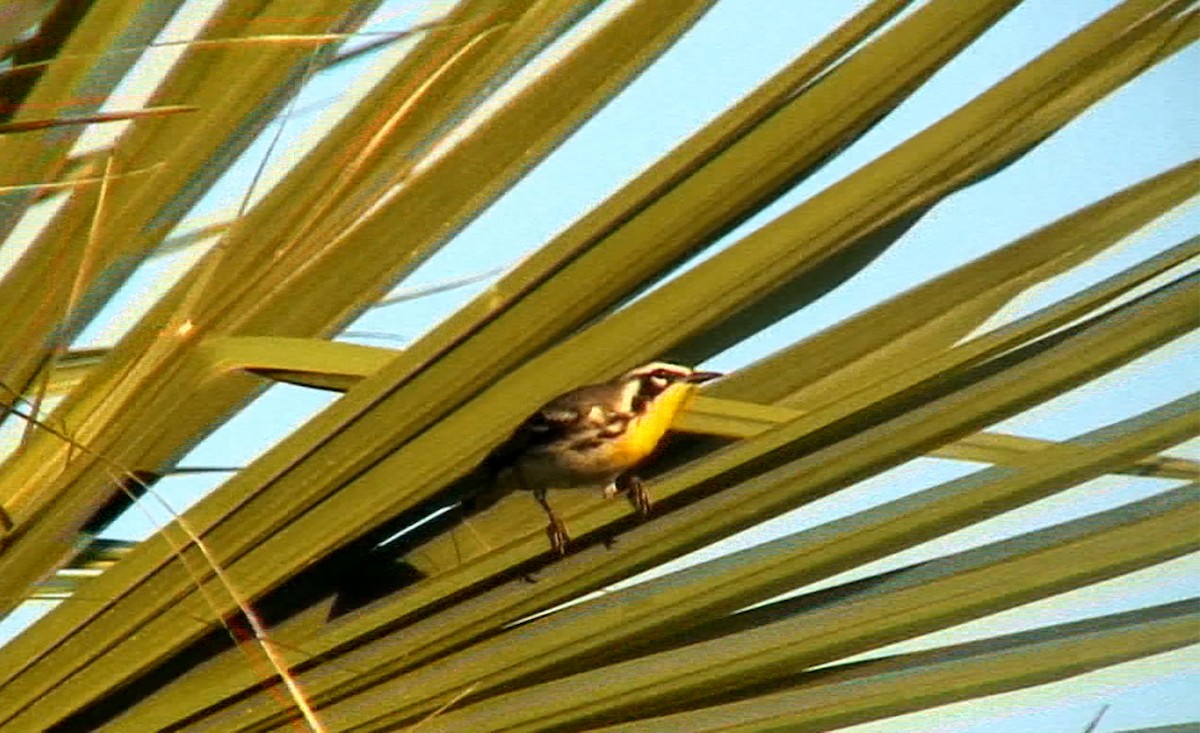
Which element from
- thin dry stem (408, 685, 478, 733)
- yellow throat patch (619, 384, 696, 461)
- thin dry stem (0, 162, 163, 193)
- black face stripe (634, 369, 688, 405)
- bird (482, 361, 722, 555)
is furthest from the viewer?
yellow throat patch (619, 384, 696, 461)

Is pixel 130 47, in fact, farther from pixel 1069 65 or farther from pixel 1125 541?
pixel 1125 541

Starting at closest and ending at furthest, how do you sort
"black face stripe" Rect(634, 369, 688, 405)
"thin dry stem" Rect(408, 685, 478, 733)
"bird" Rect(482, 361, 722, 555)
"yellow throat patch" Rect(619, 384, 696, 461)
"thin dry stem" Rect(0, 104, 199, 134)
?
1. "thin dry stem" Rect(0, 104, 199, 134)
2. "thin dry stem" Rect(408, 685, 478, 733)
3. "black face stripe" Rect(634, 369, 688, 405)
4. "bird" Rect(482, 361, 722, 555)
5. "yellow throat patch" Rect(619, 384, 696, 461)

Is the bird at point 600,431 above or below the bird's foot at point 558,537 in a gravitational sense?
above

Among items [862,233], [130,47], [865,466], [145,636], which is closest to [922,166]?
[862,233]

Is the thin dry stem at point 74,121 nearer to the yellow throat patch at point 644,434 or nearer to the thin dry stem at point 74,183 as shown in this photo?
the thin dry stem at point 74,183

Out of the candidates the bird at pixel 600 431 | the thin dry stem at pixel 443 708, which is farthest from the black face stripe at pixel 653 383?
the thin dry stem at pixel 443 708

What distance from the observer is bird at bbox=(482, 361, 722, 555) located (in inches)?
100

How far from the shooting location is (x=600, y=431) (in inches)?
146

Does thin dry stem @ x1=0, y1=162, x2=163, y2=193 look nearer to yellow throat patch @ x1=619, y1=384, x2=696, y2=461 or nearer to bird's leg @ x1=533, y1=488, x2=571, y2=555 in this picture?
bird's leg @ x1=533, y1=488, x2=571, y2=555

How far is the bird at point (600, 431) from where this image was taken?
254cm

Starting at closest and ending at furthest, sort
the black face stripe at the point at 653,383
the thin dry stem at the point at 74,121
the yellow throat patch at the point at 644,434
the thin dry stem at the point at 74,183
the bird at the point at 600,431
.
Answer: the thin dry stem at the point at 74,121 → the thin dry stem at the point at 74,183 → the black face stripe at the point at 653,383 → the bird at the point at 600,431 → the yellow throat patch at the point at 644,434

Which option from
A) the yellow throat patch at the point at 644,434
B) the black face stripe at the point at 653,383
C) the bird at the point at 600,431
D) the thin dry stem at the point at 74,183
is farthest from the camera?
the yellow throat patch at the point at 644,434

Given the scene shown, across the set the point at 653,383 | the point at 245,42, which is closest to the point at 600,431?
the point at 653,383

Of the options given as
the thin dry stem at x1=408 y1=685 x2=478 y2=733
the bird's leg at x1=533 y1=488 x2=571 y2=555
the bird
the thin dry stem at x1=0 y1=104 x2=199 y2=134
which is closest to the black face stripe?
the bird
